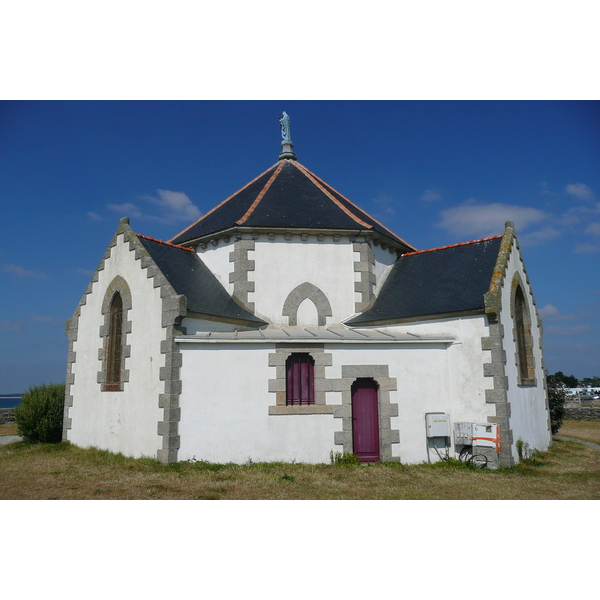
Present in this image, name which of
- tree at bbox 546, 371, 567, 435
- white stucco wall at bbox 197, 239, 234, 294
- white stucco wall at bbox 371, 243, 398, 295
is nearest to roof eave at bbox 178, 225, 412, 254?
white stucco wall at bbox 197, 239, 234, 294

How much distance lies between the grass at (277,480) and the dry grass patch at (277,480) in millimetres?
18

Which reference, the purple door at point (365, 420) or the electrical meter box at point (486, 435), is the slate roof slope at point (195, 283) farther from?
the electrical meter box at point (486, 435)

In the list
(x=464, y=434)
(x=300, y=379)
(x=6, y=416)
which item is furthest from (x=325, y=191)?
(x=6, y=416)

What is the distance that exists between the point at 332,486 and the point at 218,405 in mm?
3303

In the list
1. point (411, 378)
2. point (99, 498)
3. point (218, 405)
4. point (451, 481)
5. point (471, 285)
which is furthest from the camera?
point (471, 285)

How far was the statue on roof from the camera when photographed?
19.0m

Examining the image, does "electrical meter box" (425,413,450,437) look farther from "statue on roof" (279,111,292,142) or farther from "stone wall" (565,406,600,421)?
"stone wall" (565,406,600,421)

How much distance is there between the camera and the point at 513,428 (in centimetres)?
1179

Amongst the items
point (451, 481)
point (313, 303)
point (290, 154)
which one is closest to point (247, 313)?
point (313, 303)

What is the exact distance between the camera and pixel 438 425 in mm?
11445

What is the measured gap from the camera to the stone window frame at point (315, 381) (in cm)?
1116

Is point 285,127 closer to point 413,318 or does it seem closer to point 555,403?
point 413,318

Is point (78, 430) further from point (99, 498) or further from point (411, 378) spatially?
point (411, 378)

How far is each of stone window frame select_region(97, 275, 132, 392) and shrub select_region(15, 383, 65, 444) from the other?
3138mm
